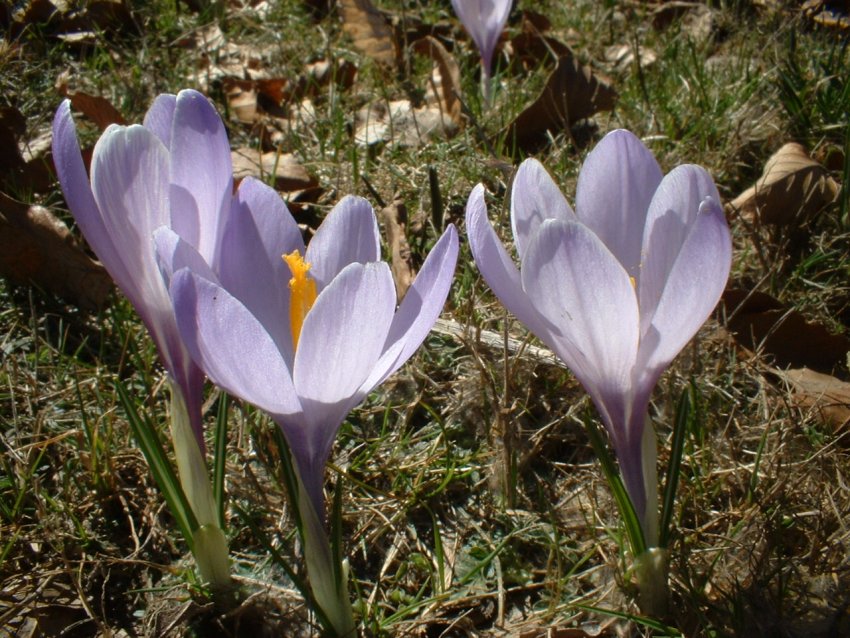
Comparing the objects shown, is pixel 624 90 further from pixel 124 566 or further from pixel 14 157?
pixel 124 566

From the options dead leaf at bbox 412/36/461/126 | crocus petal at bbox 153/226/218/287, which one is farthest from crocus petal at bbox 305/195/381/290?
dead leaf at bbox 412/36/461/126

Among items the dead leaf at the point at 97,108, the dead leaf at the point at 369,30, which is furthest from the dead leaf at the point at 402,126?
the dead leaf at the point at 97,108

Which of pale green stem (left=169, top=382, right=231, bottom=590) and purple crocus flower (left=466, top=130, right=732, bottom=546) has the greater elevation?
purple crocus flower (left=466, top=130, right=732, bottom=546)

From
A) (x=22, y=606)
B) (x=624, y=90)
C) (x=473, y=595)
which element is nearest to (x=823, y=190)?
(x=624, y=90)

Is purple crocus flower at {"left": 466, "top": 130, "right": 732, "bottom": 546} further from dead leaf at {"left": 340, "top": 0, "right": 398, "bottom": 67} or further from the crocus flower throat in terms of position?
dead leaf at {"left": 340, "top": 0, "right": 398, "bottom": 67}

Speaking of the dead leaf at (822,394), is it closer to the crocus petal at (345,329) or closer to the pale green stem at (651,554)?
the pale green stem at (651,554)
